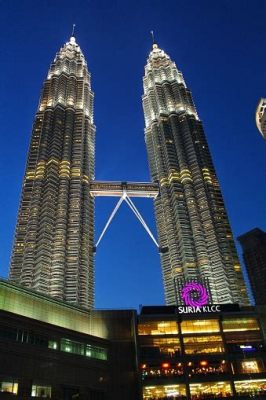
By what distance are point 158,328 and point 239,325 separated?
A: 20402 millimetres

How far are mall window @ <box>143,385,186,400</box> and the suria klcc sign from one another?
1740 centimetres

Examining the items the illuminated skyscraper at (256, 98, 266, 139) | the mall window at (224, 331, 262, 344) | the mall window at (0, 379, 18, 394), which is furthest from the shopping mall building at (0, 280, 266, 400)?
the illuminated skyscraper at (256, 98, 266, 139)

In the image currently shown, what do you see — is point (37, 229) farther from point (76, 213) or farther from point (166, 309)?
point (166, 309)

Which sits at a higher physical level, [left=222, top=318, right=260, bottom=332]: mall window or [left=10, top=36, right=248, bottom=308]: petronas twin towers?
[left=10, top=36, right=248, bottom=308]: petronas twin towers

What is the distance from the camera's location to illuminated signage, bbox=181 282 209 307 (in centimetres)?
9969

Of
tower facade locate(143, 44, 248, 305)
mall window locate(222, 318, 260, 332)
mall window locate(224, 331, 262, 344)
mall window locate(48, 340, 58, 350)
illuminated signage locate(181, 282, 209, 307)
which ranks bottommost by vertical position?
mall window locate(48, 340, 58, 350)

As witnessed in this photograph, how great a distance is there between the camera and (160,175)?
6796 inches

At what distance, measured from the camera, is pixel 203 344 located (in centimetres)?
9375

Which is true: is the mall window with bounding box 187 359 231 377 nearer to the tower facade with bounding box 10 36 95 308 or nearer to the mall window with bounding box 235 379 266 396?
the mall window with bounding box 235 379 266 396

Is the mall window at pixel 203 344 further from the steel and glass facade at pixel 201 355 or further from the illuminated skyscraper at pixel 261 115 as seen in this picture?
the illuminated skyscraper at pixel 261 115

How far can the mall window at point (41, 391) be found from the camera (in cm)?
7028

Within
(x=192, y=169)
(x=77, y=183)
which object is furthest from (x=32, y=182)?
(x=192, y=169)

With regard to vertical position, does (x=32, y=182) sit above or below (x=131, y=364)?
above

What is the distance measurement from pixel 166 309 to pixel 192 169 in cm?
8064
